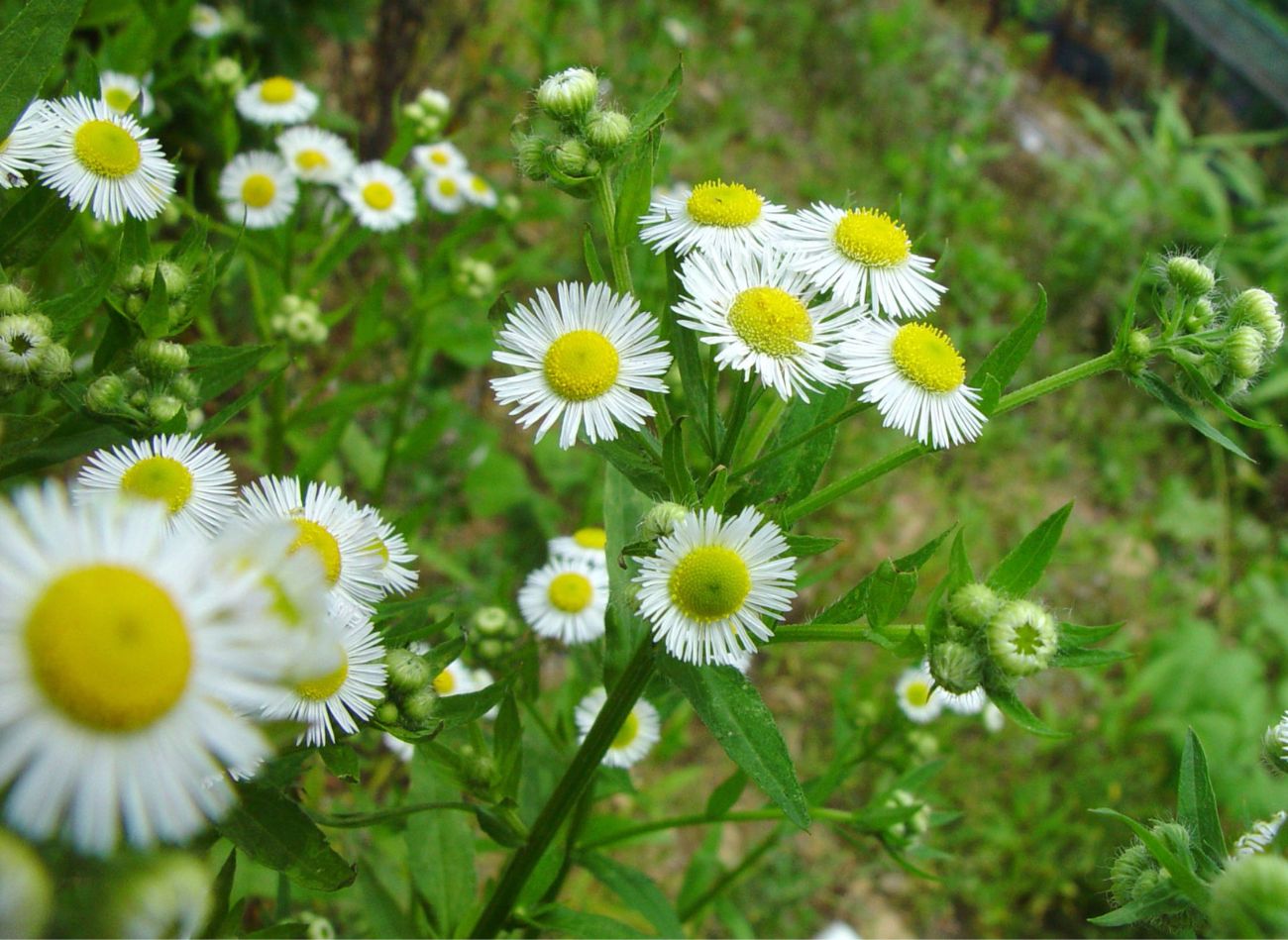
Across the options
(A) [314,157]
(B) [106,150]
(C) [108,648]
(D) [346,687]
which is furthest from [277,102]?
(C) [108,648]

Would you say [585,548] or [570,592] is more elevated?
[585,548]

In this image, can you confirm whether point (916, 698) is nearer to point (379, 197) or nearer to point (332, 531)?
point (332, 531)

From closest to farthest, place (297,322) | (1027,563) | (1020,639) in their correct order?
(1020,639) → (1027,563) → (297,322)

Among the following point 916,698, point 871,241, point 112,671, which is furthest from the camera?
point 916,698

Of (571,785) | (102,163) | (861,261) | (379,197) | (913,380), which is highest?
(379,197)

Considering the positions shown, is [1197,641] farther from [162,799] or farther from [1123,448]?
[162,799]

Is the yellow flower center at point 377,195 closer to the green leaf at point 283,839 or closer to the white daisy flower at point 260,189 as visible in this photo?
the white daisy flower at point 260,189

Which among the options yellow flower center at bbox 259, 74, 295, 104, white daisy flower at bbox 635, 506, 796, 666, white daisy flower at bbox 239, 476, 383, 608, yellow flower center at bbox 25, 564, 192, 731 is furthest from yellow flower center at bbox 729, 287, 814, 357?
yellow flower center at bbox 259, 74, 295, 104
